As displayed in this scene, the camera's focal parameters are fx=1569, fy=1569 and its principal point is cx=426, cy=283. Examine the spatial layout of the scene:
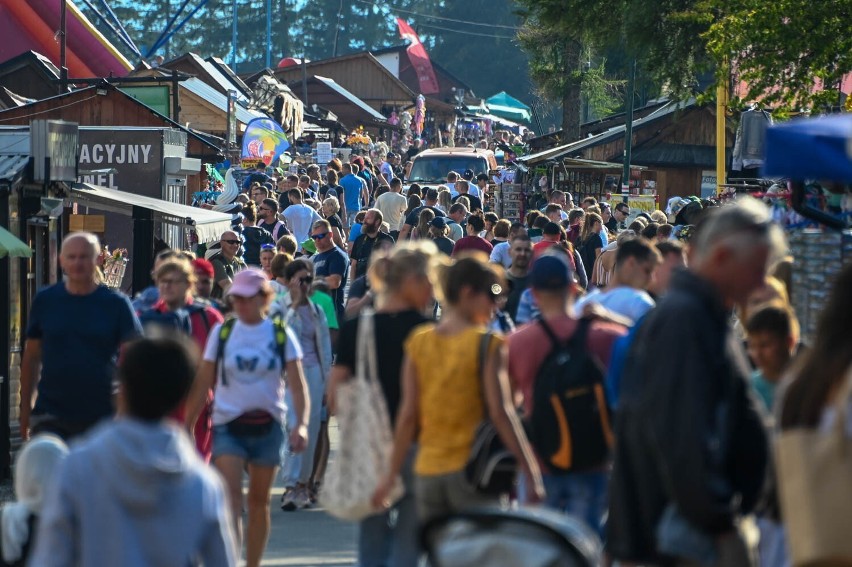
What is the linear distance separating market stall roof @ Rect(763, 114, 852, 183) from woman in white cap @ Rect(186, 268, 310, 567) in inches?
121

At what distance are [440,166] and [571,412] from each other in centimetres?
3240

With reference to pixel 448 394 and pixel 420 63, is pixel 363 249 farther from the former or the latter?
pixel 420 63

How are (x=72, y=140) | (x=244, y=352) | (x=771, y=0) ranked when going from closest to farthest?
(x=244, y=352)
(x=72, y=140)
(x=771, y=0)

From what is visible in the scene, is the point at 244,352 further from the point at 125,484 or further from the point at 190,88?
the point at 190,88

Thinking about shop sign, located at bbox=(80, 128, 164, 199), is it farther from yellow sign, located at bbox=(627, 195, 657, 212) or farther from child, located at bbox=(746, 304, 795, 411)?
child, located at bbox=(746, 304, 795, 411)

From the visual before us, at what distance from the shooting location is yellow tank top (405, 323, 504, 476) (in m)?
6.36

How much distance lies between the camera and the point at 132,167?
20.6 meters

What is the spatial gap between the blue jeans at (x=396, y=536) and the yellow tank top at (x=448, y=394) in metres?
0.26

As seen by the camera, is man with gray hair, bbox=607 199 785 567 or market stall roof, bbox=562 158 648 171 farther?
market stall roof, bbox=562 158 648 171

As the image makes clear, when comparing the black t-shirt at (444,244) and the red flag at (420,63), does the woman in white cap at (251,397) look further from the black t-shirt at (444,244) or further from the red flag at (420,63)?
the red flag at (420,63)

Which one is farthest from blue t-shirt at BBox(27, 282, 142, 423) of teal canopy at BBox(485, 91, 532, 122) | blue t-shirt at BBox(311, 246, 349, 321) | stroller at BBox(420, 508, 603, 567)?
teal canopy at BBox(485, 91, 532, 122)

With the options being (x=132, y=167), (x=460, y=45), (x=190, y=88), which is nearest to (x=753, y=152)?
(x=132, y=167)

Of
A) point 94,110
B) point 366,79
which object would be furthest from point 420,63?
point 94,110

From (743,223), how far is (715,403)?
0.54 metres
